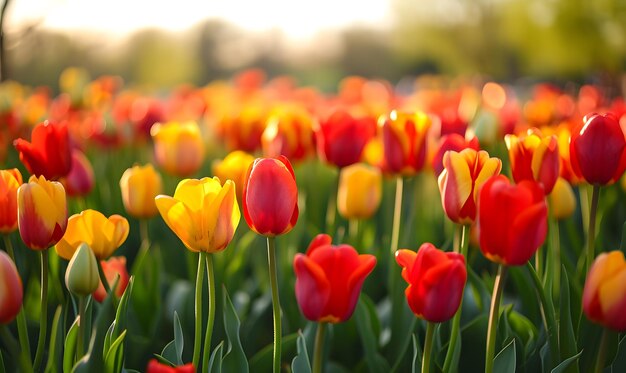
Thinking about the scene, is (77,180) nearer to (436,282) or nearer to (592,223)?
(436,282)

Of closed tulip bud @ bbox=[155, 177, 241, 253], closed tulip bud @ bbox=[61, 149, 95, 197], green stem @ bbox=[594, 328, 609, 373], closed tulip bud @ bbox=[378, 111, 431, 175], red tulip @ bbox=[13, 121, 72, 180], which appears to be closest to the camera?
green stem @ bbox=[594, 328, 609, 373]

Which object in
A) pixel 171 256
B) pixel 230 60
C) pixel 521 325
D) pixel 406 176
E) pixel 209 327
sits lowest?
pixel 230 60

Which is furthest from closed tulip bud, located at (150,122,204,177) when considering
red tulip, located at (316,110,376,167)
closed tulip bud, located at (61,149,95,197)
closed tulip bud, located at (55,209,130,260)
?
closed tulip bud, located at (55,209,130,260)

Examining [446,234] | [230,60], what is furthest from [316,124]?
[230,60]

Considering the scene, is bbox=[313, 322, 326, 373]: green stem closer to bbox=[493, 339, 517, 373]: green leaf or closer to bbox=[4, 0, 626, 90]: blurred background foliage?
bbox=[493, 339, 517, 373]: green leaf

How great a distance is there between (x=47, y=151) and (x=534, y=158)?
4.27ft

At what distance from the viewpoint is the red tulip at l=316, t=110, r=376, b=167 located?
226 centimetres

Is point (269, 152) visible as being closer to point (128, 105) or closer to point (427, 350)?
point (427, 350)

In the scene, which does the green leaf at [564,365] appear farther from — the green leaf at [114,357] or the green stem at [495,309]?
the green leaf at [114,357]

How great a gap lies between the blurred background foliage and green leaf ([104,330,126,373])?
240cm

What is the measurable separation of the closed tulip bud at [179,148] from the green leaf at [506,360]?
150 cm

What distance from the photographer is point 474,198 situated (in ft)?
4.74

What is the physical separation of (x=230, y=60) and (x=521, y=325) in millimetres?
30937

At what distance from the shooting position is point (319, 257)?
124 centimetres
